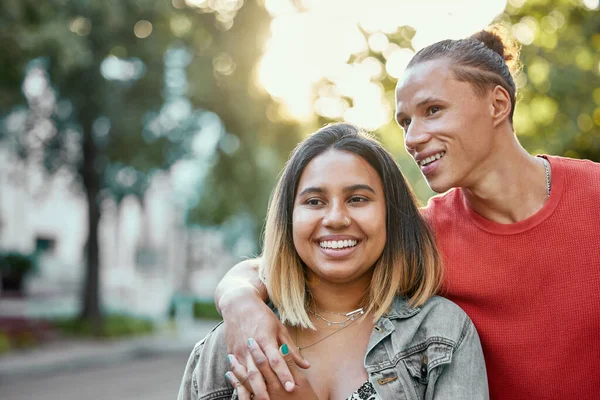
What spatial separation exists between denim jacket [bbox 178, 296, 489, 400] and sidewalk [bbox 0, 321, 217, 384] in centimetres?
1149

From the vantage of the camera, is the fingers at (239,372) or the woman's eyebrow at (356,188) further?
the woman's eyebrow at (356,188)

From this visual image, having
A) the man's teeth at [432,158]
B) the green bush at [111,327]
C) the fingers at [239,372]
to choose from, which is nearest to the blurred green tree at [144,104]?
the green bush at [111,327]

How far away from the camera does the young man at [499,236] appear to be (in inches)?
111

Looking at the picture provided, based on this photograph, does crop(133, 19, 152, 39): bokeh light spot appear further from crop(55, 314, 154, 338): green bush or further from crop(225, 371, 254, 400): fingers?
crop(225, 371, 254, 400): fingers

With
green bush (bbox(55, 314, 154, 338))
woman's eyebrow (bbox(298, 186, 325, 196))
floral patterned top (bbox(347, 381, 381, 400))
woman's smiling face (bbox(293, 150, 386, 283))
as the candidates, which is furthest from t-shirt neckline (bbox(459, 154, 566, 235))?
green bush (bbox(55, 314, 154, 338))

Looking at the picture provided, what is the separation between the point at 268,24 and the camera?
17.6 meters

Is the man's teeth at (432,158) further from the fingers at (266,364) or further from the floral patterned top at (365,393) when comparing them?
the fingers at (266,364)

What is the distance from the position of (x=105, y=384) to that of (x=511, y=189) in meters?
11.2

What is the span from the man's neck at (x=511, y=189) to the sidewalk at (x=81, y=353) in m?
12.1

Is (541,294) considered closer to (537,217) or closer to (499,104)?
(537,217)

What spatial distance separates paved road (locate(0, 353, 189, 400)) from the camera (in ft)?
37.8

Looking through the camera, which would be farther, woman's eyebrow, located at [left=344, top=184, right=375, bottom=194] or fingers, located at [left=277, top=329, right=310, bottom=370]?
woman's eyebrow, located at [left=344, top=184, right=375, bottom=194]

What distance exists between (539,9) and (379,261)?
756 centimetres


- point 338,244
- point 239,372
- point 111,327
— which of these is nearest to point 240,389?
point 239,372
